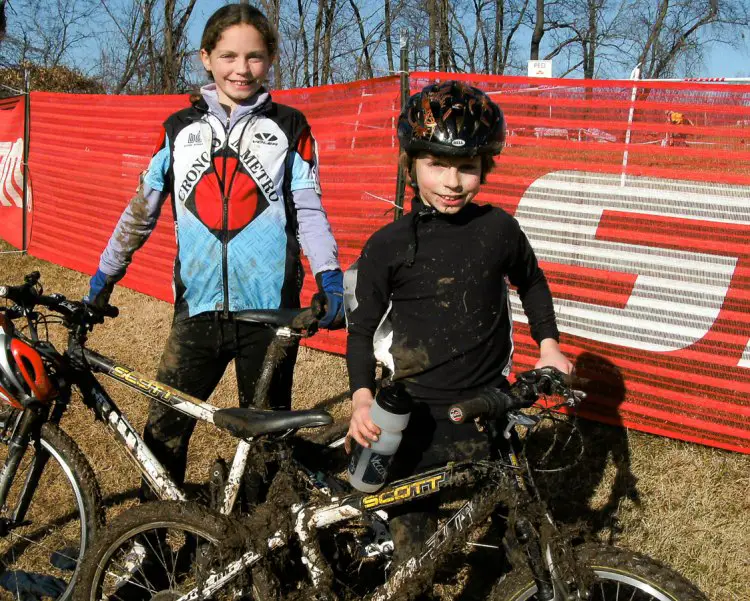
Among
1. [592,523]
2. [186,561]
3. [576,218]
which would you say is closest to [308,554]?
[186,561]

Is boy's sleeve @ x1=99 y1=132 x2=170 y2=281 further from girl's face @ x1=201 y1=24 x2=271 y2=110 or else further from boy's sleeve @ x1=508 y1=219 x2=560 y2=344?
boy's sleeve @ x1=508 y1=219 x2=560 y2=344

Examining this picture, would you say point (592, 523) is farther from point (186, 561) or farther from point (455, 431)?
point (186, 561)

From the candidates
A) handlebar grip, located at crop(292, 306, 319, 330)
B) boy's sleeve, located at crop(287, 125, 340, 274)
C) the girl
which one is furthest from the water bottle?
boy's sleeve, located at crop(287, 125, 340, 274)

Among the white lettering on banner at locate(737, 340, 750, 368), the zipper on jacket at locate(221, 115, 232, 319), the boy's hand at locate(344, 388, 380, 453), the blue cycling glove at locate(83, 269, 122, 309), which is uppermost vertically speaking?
the zipper on jacket at locate(221, 115, 232, 319)

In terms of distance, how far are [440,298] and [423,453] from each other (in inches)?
20.9

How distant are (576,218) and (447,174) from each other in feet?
9.28

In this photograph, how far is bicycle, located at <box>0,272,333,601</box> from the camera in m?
2.56

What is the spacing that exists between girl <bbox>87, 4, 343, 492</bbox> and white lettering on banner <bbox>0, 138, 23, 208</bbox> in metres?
8.61

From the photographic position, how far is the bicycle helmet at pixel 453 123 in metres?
2.09

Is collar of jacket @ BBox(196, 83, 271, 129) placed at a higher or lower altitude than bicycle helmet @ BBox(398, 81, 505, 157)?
higher

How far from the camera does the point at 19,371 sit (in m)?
2.67

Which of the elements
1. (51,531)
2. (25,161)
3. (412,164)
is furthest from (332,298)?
(25,161)

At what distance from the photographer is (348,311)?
2.39m

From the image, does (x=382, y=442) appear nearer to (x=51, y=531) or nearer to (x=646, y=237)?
(x=51, y=531)
